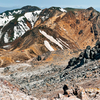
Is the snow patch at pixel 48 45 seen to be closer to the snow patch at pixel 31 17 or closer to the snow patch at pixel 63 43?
the snow patch at pixel 63 43

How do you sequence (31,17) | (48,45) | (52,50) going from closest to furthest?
1. (52,50)
2. (48,45)
3. (31,17)

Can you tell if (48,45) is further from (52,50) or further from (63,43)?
(63,43)

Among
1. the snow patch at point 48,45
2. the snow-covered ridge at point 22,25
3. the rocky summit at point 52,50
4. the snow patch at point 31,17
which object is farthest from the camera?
the snow patch at point 31,17

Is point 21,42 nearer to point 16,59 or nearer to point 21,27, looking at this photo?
point 16,59

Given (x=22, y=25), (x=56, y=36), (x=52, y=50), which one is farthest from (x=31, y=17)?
(x=52, y=50)

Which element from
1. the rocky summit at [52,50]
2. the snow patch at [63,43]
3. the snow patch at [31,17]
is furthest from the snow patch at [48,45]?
the snow patch at [31,17]

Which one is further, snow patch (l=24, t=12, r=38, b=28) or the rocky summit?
snow patch (l=24, t=12, r=38, b=28)

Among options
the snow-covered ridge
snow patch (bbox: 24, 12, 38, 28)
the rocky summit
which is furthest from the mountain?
snow patch (bbox: 24, 12, 38, 28)

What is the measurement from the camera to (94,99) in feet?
26.7

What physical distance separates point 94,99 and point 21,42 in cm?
6711

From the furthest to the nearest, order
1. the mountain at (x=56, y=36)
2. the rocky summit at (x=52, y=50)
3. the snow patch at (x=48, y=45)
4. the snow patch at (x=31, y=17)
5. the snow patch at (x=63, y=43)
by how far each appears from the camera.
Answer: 1. the snow patch at (x=31, y=17)
2. the snow patch at (x=63, y=43)
3. the snow patch at (x=48, y=45)
4. the mountain at (x=56, y=36)
5. the rocky summit at (x=52, y=50)

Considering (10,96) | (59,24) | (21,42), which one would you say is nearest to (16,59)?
(21,42)

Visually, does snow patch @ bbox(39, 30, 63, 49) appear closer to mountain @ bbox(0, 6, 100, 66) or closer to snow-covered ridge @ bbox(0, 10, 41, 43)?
mountain @ bbox(0, 6, 100, 66)

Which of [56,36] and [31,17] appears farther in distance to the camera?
[31,17]
